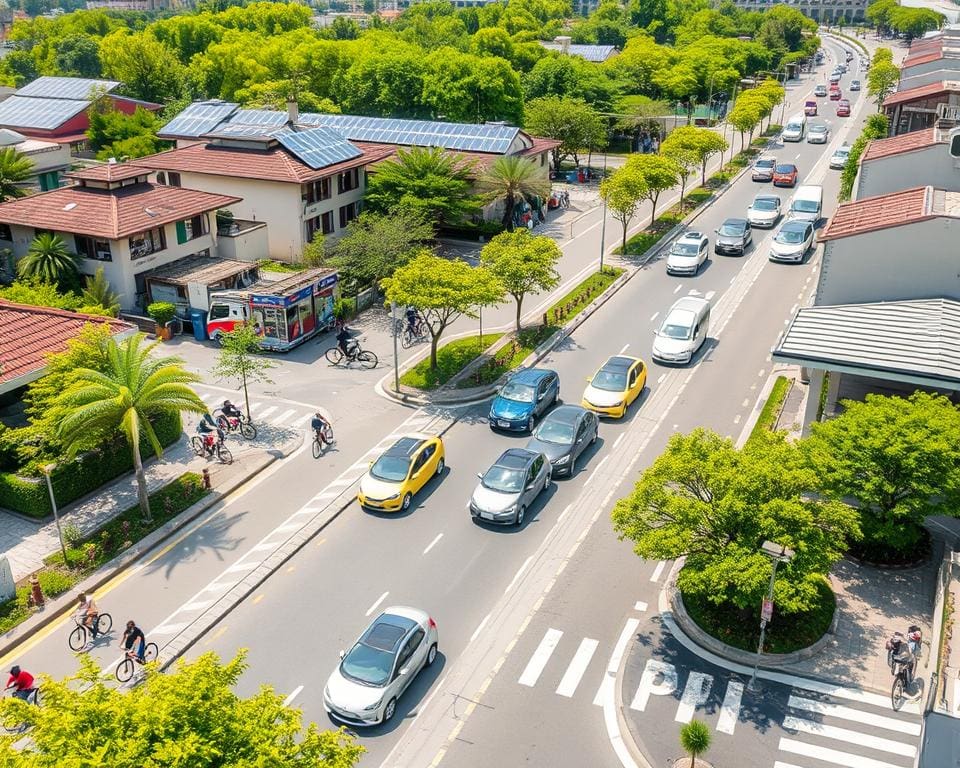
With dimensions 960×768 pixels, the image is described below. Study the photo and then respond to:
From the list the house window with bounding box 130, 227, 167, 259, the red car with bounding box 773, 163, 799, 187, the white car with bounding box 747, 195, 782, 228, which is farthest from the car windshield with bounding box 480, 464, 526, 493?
Result: the red car with bounding box 773, 163, 799, 187

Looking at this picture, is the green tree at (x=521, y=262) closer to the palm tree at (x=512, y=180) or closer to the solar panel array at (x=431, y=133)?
the palm tree at (x=512, y=180)

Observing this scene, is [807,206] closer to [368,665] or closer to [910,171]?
[910,171]

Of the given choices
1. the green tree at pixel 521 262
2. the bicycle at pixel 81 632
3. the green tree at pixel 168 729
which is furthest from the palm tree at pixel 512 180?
the green tree at pixel 168 729

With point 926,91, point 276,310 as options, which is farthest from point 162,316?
point 926,91

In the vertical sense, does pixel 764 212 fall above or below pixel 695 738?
above

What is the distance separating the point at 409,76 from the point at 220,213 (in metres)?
38.8

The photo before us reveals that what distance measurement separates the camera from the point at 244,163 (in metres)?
53.6

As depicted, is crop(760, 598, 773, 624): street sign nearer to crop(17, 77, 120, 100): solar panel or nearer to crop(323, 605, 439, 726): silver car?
crop(323, 605, 439, 726): silver car

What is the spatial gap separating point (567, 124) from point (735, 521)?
58509 mm

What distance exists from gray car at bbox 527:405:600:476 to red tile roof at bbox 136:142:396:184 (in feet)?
84.9

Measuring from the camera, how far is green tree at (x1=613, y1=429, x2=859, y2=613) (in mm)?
21531

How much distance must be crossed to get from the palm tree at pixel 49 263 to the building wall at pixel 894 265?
1419 inches

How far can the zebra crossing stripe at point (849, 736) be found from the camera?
1984 cm

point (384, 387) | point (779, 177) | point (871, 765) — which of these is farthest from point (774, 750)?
point (779, 177)
